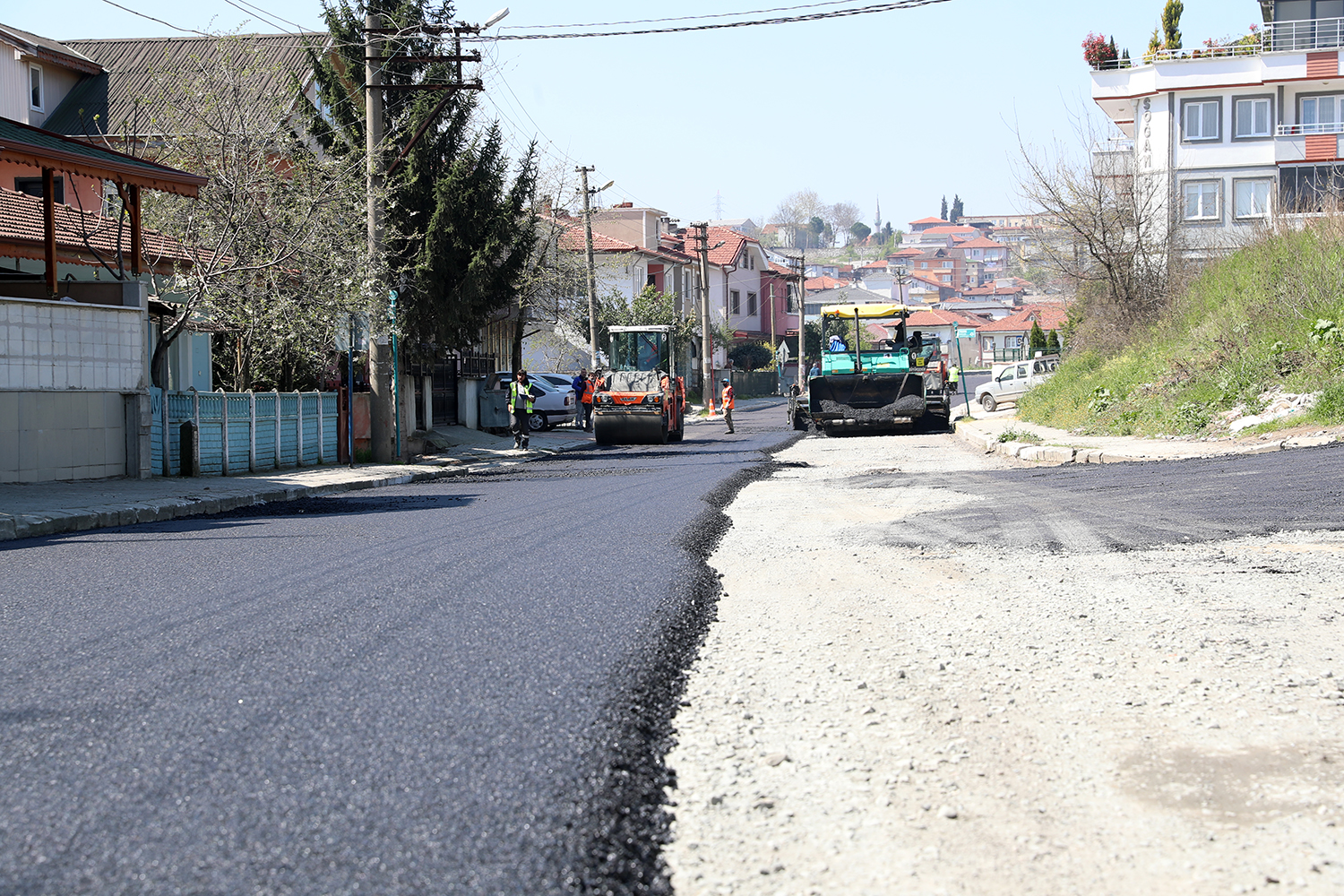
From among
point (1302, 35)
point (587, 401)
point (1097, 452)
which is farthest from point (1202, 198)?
point (1097, 452)

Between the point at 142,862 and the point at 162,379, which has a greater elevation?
the point at 162,379

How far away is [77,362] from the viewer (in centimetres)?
1619

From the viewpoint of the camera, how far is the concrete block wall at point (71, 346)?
15.4 meters

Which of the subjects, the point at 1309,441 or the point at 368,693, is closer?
the point at 368,693

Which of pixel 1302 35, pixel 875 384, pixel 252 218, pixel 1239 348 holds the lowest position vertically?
pixel 875 384

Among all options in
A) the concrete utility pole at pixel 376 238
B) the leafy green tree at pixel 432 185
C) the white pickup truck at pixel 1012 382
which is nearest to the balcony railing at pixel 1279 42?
the white pickup truck at pixel 1012 382

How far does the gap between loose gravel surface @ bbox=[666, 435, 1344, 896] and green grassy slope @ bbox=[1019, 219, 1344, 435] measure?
335 inches

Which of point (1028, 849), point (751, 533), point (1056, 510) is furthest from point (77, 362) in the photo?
point (1028, 849)

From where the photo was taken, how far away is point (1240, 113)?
40250mm

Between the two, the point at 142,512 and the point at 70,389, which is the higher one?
the point at 70,389

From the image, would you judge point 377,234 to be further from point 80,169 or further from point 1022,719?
point 1022,719

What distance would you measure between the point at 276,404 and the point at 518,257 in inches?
333

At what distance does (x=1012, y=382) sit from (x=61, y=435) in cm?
3100

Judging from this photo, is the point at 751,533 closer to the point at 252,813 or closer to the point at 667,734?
the point at 667,734
